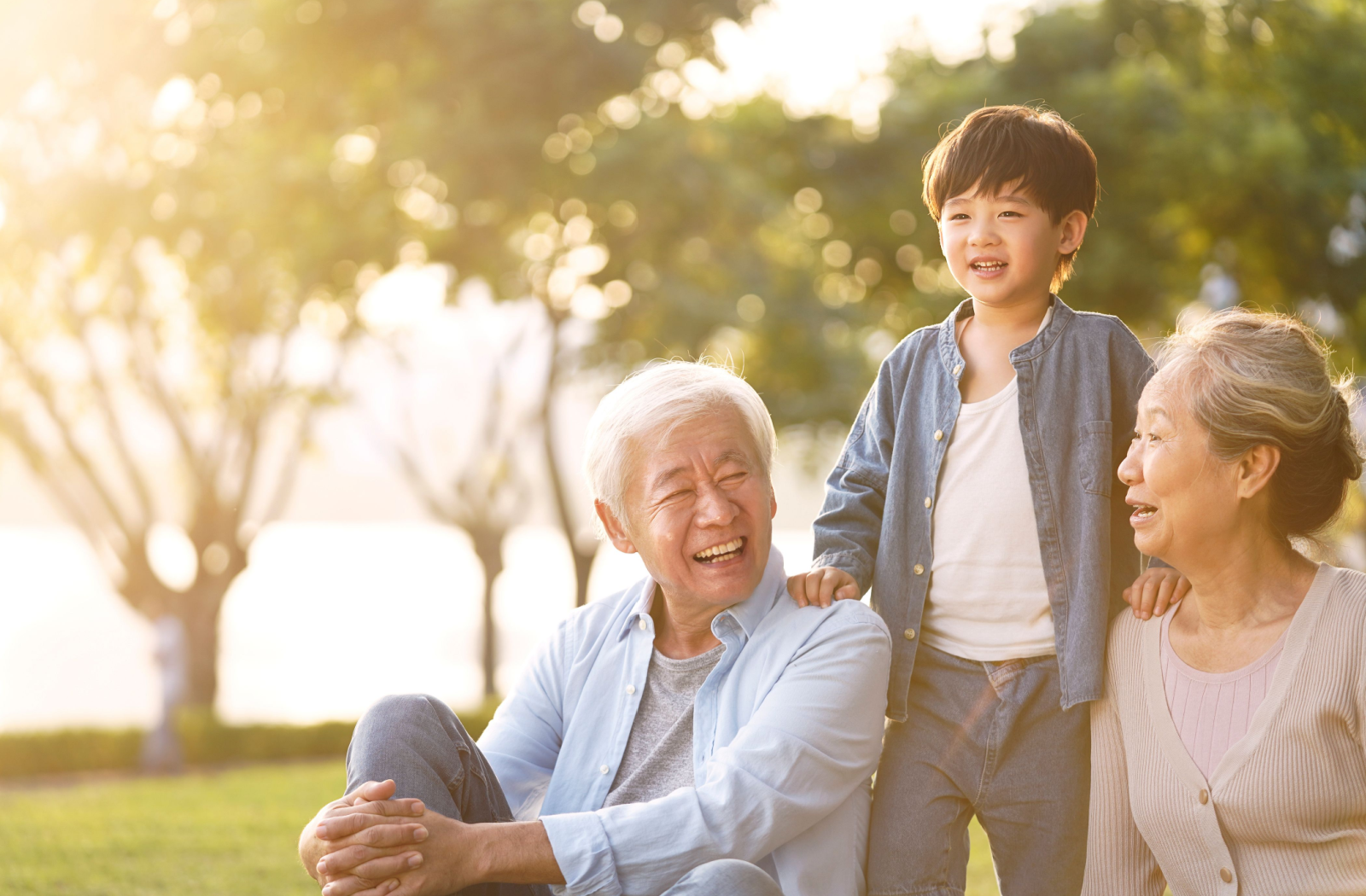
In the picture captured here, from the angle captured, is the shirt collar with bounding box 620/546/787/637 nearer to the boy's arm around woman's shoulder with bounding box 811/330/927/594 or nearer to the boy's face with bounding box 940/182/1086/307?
the boy's arm around woman's shoulder with bounding box 811/330/927/594

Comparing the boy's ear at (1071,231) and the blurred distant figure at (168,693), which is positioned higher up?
the boy's ear at (1071,231)

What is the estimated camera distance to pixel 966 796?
285cm

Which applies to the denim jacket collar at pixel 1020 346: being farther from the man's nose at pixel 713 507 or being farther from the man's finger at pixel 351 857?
the man's finger at pixel 351 857

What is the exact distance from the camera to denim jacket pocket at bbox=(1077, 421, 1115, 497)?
2764mm

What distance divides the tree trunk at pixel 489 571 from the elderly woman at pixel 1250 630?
50.4 ft

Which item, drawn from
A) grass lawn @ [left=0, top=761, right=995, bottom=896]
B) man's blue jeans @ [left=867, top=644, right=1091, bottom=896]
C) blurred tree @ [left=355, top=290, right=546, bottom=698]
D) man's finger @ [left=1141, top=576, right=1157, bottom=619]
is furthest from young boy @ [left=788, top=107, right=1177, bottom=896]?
blurred tree @ [left=355, top=290, right=546, bottom=698]

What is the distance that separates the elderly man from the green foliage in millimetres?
10569

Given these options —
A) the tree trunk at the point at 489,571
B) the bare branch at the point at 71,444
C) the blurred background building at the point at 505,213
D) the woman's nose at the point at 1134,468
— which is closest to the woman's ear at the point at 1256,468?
the woman's nose at the point at 1134,468

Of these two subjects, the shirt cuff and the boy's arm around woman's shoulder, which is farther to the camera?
the boy's arm around woman's shoulder

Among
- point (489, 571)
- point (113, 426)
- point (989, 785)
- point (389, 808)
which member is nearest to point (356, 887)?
point (389, 808)

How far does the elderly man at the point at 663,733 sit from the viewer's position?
2.31 metres

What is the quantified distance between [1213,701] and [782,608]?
0.82m

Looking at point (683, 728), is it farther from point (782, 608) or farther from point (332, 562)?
point (332, 562)

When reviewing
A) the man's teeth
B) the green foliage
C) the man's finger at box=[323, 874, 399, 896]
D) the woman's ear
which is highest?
the woman's ear
